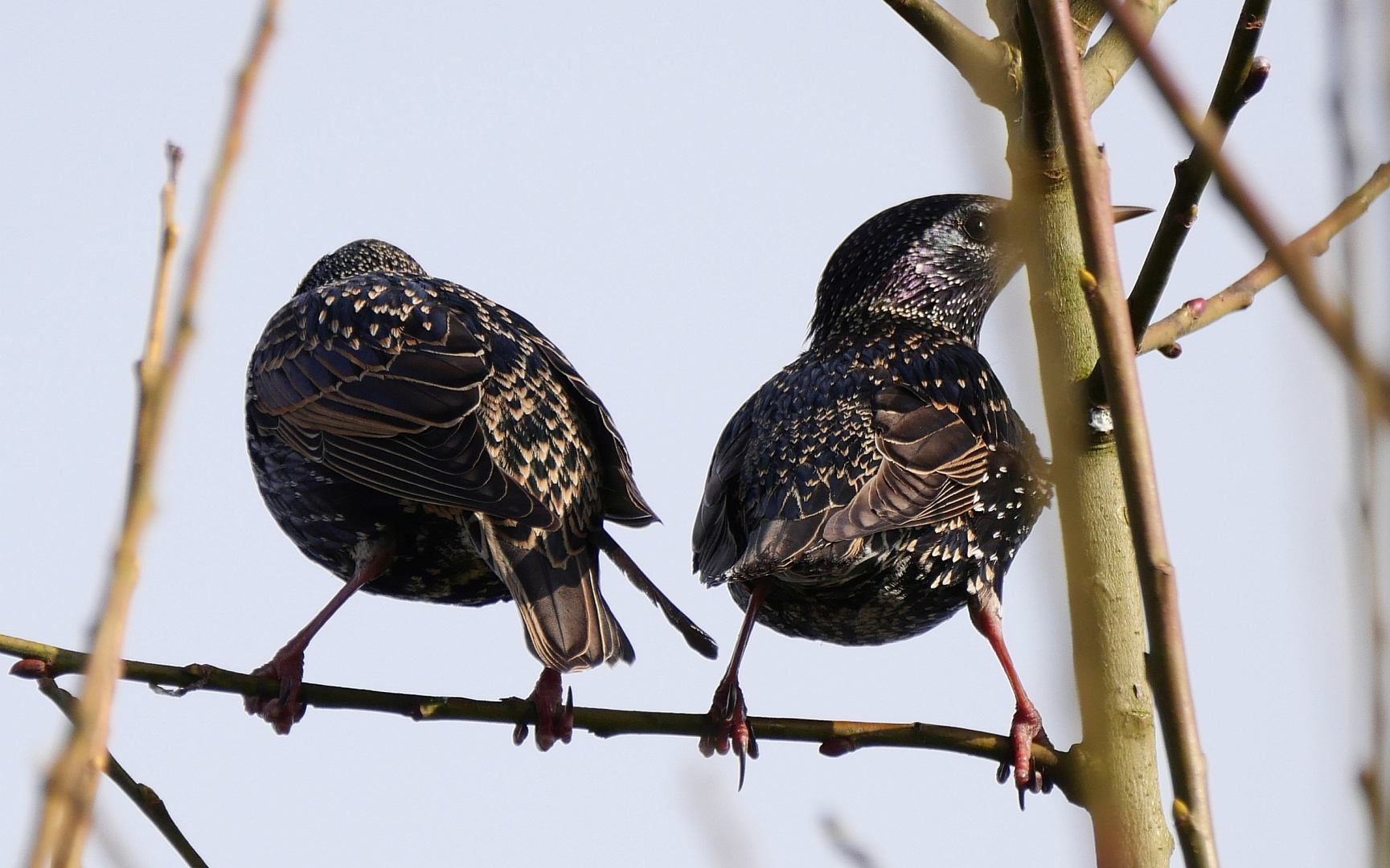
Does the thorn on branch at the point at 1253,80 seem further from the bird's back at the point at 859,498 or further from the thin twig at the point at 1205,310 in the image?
the bird's back at the point at 859,498

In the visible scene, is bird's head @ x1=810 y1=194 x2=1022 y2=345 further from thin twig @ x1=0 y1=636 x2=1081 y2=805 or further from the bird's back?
thin twig @ x1=0 y1=636 x2=1081 y2=805

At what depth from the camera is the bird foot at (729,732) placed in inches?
161

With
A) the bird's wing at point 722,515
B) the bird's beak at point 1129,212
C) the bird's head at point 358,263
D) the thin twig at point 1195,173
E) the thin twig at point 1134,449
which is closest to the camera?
the thin twig at point 1134,449

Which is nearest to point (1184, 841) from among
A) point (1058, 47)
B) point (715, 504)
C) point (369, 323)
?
point (1058, 47)

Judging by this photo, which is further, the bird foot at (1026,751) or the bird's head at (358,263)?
the bird's head at (358,263)

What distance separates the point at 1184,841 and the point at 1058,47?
0.93 metres

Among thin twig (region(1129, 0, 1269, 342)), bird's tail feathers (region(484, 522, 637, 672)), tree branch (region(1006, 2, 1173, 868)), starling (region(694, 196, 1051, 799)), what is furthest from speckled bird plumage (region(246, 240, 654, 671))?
thin twig (region(1129, 0, 1269, 342))

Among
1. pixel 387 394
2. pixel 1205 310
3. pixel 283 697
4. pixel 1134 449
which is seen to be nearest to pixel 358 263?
pixel 387 394

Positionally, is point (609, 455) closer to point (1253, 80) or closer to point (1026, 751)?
point (1026, 751)

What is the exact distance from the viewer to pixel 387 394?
15.7 feet

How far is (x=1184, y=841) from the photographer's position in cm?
182

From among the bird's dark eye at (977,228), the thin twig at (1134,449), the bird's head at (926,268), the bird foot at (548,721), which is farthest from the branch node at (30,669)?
the bird's dark eye at (977,228)

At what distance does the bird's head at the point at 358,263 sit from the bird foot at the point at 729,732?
128 inches

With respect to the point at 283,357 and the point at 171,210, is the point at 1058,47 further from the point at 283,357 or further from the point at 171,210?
the point at 283,357
